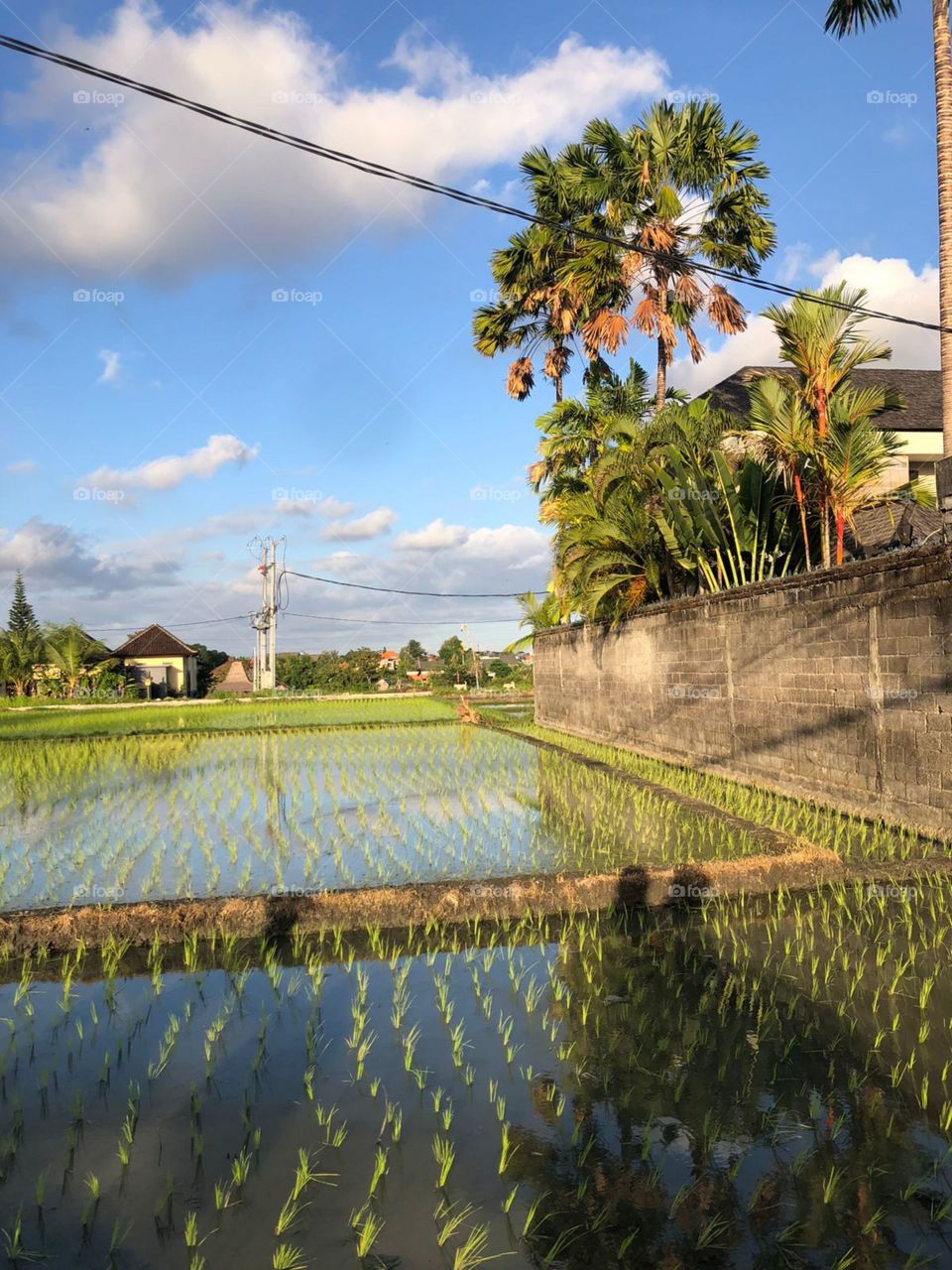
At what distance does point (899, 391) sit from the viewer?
1841 centimetres

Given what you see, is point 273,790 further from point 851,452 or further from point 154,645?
point 154,645

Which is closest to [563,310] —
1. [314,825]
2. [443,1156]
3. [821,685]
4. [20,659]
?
[821,685]

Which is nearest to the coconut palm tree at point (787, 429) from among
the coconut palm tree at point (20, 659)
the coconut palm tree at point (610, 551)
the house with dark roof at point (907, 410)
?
the coconut palm tree at point (610, 551)

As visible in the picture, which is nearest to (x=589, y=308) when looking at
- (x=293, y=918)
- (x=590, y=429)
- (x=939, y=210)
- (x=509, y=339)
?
(x=590, y=429)

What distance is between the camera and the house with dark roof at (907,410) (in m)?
19.3

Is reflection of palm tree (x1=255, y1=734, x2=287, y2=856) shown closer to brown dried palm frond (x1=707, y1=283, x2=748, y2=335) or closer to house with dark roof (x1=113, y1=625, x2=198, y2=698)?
brown dried palm frond (x1=707, y1=283, x2=748, y2=335)

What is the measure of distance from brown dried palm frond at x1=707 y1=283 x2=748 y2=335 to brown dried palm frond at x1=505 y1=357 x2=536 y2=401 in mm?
6169

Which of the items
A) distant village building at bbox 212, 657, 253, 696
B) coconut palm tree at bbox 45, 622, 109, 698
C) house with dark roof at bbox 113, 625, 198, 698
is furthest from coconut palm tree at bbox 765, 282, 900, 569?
distant village building at bbox 212, 657, 253, 696

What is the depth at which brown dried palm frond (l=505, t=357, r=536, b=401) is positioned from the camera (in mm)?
21906

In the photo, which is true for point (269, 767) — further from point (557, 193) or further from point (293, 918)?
point (557, 193)

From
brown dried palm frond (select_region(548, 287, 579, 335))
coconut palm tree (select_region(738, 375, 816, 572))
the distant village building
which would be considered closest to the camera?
coconut palm tree (select_region(738, 375, 816, 572))

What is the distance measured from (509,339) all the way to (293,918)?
18.6 metres

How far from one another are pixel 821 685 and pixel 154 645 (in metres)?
49.6

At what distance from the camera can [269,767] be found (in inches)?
552
